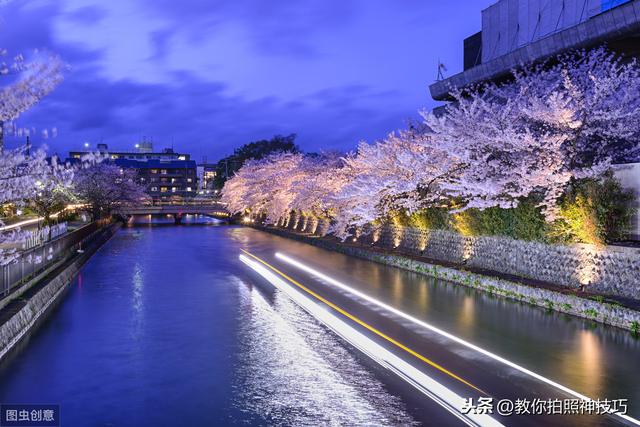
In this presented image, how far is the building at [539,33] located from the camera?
33.5 metres

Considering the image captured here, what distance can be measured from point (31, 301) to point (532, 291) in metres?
13.8

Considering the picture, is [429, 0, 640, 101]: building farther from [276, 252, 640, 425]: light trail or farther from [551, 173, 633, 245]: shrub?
[276, 252, 640, 425]: light trail

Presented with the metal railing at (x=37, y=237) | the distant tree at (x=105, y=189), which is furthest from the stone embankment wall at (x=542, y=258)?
the distant tree at (x=105, y=189)

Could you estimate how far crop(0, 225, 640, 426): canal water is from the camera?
9.01 meters

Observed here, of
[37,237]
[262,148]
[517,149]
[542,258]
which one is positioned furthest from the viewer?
[262,148]

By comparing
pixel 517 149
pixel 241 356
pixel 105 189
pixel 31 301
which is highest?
pixel 517 149

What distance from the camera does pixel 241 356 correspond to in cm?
1204

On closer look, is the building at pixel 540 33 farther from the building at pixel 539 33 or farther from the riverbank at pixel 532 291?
the riverbank at pixel 532 291

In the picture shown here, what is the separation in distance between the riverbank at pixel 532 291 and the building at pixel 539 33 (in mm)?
13495

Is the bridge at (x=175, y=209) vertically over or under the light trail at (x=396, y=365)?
over

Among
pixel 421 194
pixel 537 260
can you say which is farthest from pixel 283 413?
pixel 421 194

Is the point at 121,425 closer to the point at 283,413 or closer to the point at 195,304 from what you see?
the point at 283,413

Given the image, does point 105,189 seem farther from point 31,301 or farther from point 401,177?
point 31,301

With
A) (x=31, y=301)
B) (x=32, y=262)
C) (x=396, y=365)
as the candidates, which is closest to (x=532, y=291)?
(x=396, y=365)
